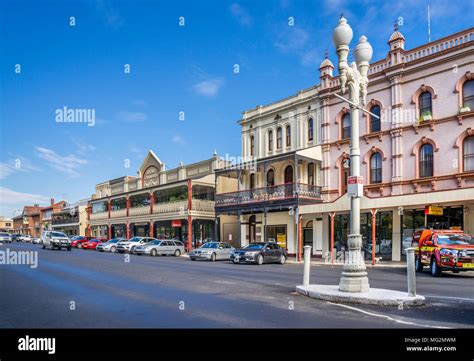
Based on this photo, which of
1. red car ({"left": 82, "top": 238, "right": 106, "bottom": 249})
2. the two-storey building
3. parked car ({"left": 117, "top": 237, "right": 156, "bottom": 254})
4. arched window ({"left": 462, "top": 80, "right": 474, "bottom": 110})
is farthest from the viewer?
red car ({"left": 82, "top": 238, "right": 106, "bottom": 249})

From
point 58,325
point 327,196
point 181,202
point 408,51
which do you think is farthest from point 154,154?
point 58,325

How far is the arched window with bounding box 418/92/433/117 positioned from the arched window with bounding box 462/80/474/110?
1.93m

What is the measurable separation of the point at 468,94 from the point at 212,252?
17.8 meters

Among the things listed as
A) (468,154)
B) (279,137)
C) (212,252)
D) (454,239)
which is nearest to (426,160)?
(468,154)

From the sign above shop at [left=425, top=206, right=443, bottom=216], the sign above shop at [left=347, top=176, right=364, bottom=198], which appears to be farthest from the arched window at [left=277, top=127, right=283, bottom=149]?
the sign above shop at [left=347, top=176, right=364, bottom=198]

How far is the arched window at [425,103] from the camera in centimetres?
2542

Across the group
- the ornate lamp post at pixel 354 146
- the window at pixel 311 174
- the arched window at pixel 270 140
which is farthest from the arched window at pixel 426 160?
the ornate lamp post at pixel 354 146

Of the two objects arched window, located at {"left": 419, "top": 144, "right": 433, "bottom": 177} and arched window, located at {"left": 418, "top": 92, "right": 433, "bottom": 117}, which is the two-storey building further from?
arched window, located at {"left": 418, "top": 92, "right": 433, "bottom": 117}

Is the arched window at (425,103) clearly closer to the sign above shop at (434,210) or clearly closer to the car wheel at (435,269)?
the sign above shop at (434,210)

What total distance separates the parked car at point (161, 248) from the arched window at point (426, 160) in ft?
64.2

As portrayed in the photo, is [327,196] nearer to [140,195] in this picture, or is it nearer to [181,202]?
Answer: [181,202]

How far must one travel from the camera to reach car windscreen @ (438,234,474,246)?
17.0 m

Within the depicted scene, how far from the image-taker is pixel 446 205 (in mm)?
23469
